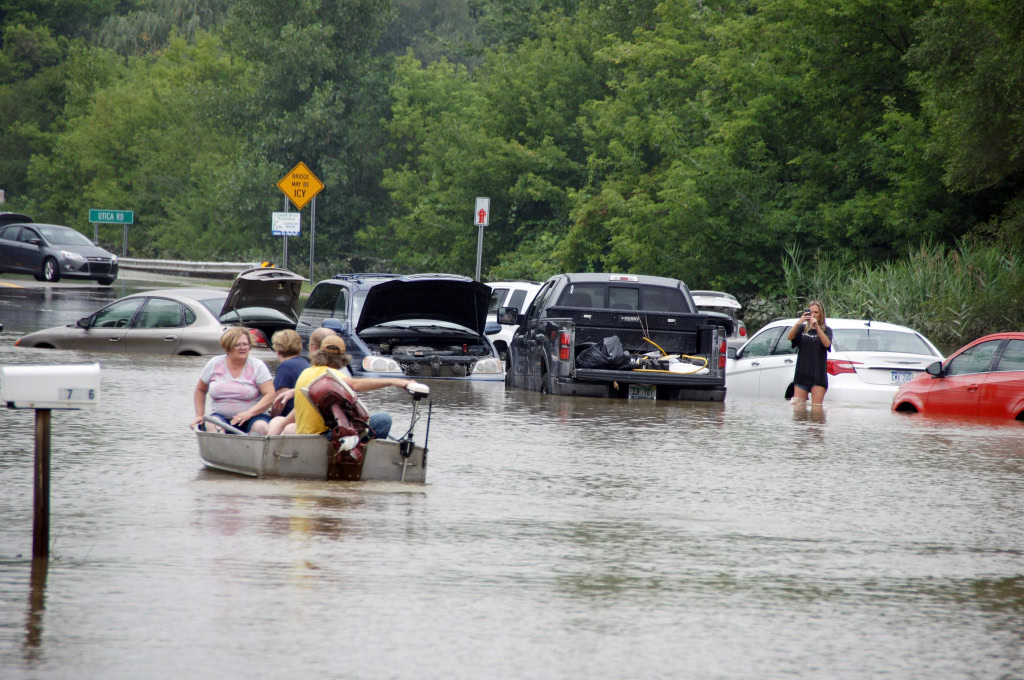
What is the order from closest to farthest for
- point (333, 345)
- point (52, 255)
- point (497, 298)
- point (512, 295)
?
point (333, 345) < point (512, 295) < point (497, 298) < point (52, 255)

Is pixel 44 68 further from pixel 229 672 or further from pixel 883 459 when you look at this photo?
pixel 229 672

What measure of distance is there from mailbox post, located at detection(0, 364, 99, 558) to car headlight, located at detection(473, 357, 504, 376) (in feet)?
38.7

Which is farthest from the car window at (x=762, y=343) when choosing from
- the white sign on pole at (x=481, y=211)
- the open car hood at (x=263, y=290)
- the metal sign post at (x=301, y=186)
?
the metal sign post at (x=301, y=186)

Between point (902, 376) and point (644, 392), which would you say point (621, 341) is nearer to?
point (644, 392)

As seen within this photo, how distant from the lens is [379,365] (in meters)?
18.4

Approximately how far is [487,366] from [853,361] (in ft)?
15.6

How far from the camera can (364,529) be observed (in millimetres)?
9094

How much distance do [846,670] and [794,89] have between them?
2974cm

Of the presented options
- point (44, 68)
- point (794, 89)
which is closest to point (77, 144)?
point (44, 68)

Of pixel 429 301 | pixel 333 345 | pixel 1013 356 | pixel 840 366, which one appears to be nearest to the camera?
pixel 333 345

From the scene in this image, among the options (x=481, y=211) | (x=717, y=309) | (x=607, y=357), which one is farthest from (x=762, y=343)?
(x=481, y=211)

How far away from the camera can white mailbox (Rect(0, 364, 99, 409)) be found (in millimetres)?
7672

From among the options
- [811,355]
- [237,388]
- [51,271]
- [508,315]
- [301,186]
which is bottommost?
[237,388]

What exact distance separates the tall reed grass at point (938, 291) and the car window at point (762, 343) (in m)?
8.02
